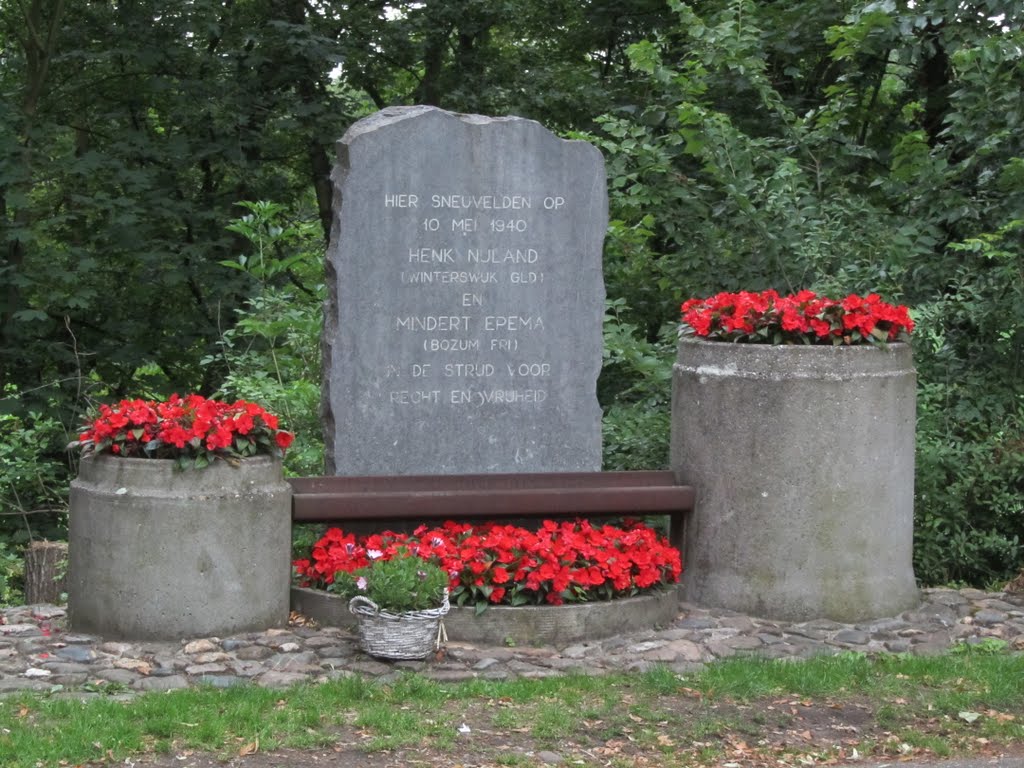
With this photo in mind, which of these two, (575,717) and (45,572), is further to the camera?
(45,572)

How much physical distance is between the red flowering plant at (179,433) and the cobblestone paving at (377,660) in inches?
32.1

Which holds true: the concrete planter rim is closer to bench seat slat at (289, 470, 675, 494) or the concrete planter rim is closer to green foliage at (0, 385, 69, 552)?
bench seat slat at (289, 470, 675, 494)

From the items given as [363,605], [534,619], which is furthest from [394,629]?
[534,619]

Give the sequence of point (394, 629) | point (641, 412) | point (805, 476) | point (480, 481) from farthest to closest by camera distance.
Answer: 1. point (641, 412)
2. point (480, 481)
3. point (805, 476)
4. point (394, 629)

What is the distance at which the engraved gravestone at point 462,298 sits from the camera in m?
7.94

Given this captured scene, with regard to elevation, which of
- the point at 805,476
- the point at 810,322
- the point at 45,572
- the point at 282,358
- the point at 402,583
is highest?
the point at 810,322

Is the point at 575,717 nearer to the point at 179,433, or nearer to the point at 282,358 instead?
the point at 179,433

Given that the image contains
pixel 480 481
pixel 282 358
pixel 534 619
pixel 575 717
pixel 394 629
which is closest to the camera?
pixel 575 717

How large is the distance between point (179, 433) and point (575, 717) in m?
2.21

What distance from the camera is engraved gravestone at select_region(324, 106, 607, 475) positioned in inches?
313

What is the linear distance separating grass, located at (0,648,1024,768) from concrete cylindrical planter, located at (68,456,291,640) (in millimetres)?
810

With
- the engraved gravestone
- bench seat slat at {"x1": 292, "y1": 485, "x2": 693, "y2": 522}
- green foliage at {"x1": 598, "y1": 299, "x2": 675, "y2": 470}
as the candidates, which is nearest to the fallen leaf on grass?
bench seat slat at {"x1": 292, "y1": 485, "x2": 693, "y2": 522}

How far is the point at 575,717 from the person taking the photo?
220 inches

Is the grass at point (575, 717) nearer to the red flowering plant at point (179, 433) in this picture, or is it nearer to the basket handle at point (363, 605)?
the basket handle at point (363, 605)
